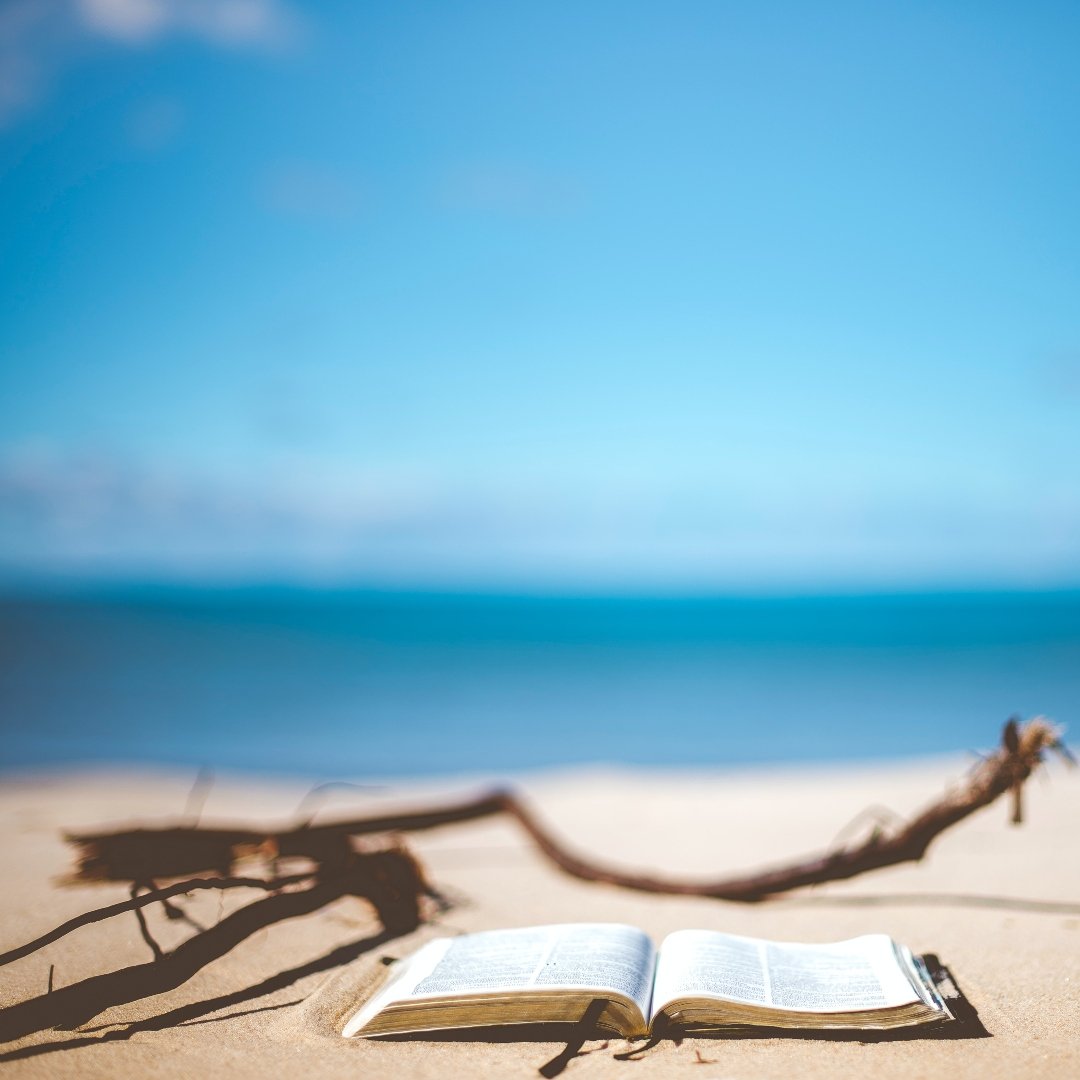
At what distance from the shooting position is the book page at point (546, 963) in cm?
198

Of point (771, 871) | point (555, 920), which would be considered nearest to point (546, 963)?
point (555, 920)

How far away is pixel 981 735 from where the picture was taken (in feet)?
44.4

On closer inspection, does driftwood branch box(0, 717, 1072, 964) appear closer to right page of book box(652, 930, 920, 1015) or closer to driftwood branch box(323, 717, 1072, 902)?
driftwood branch box(323, 717, 1072, 902)

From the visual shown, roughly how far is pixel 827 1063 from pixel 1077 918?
1.66 m

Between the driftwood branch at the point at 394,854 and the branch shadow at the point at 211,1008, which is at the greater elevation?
the driftwood branch at the point at 394,854

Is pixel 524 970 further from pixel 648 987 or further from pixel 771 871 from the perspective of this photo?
pixel 771 871

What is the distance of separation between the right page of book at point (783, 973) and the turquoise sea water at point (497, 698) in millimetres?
9743

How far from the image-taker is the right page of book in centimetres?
196

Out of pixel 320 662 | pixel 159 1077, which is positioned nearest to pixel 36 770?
pixel 159 1077

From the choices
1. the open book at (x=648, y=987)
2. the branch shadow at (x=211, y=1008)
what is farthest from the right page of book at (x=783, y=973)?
the branch shadow at (x=211, y=1008)

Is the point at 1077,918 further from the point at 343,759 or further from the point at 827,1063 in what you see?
the point at 343,759

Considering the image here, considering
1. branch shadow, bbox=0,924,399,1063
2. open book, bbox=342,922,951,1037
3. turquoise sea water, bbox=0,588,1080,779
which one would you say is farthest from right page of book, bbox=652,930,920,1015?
turquoise sea water, bbox=0,588,1080,779

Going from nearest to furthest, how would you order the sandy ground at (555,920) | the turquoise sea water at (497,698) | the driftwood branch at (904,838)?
the sandy ground at (555,920), the driftwood branch at (904,838), the turquoise sea water at (497,698)

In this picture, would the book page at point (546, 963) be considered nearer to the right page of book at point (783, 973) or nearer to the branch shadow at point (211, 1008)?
the right page of book at point (783, 973)
